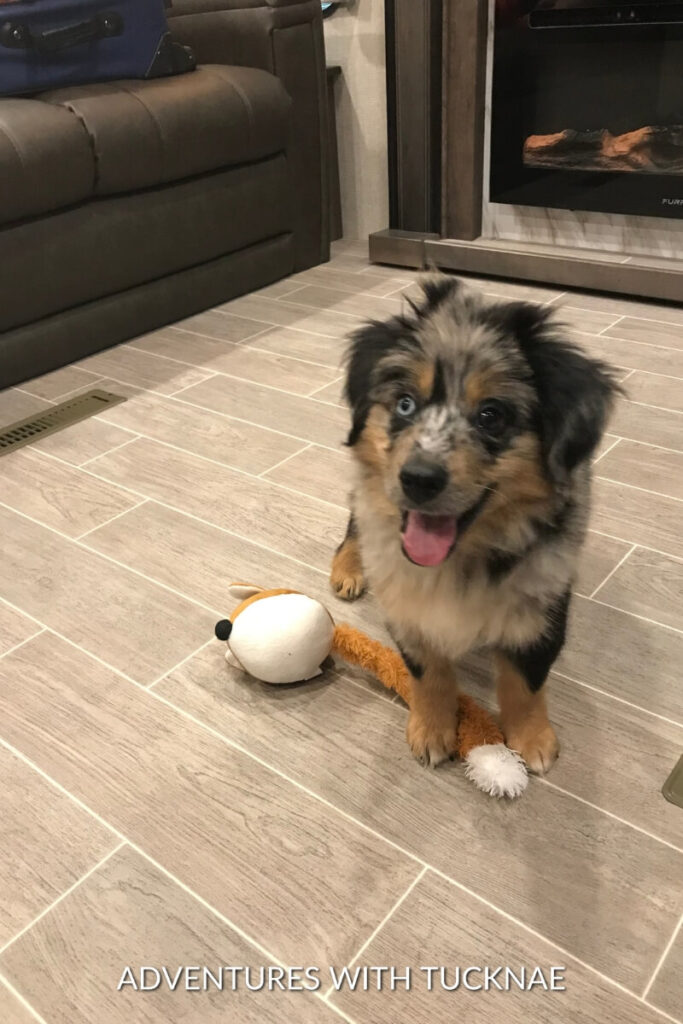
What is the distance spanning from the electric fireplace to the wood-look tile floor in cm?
151

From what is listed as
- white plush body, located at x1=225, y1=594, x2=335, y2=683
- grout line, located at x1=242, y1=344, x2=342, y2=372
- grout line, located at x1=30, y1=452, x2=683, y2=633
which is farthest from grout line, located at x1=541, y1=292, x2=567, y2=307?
white plush body, located at x1=225, y1=594, x2=335, y2=683

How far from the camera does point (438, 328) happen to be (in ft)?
3.64

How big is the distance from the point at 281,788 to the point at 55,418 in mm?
1612

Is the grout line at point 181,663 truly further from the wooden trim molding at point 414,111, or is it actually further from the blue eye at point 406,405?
the wooden trim molding at point 414,111

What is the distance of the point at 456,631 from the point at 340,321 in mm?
2103

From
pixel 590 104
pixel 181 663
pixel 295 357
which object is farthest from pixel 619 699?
→ pixel 590 104

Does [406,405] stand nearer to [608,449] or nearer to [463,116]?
[608,449]

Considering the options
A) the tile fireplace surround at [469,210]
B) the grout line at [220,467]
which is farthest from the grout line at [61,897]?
the tile fireplace surround at [469,210]

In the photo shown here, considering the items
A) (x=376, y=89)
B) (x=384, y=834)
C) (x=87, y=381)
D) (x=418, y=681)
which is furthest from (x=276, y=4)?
(x=384, y=834)

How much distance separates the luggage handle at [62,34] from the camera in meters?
2.65

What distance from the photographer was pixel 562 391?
1.05 metres

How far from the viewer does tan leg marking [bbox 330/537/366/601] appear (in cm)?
169

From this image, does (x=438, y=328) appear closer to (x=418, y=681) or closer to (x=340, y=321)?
(x=418, y=681)

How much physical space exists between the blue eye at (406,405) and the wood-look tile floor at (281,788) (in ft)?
1.92
